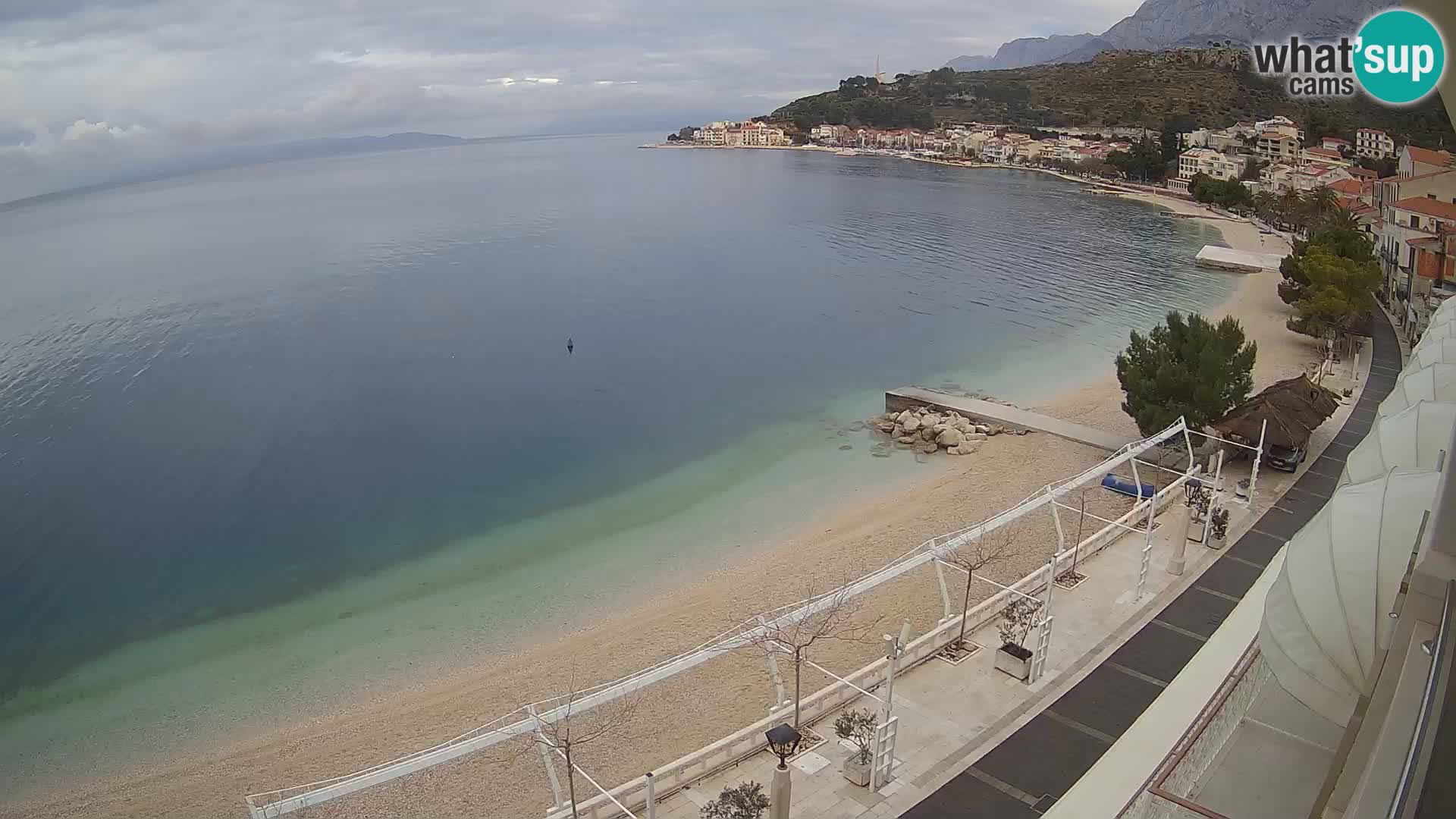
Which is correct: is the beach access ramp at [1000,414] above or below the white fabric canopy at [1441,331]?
below

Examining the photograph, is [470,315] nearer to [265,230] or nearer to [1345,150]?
[265,230]

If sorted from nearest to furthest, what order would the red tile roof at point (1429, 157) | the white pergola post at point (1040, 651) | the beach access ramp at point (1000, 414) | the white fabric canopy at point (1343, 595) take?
1. the white fabric canopy at point (1343, 595)
2. the white pergola post at point (1040, 651)
3. the beach access ramp at point (1000, 414)
4. the red tile roof at point (1429, 157)

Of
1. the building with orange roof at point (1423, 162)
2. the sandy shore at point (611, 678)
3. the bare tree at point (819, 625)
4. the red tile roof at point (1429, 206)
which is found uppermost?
the building with orange roof at point (1423, 162)

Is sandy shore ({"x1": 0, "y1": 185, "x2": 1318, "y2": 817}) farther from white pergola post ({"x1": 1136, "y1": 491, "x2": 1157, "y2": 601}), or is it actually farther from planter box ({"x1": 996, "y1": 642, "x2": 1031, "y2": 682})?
planter box ({"x1": 996, "y1": 642, "x2": 1031, "y2": 682})

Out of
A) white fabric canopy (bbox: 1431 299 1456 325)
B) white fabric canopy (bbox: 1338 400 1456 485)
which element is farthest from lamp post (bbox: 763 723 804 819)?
white fabric canopy (bbox: 1431 299 1456 325)

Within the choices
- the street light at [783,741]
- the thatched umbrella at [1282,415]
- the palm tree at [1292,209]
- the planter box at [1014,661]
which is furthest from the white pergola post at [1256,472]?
the palm tree at [1292,209]

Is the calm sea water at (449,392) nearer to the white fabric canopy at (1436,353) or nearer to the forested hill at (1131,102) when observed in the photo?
the white fabric canopy at (1436,353)
